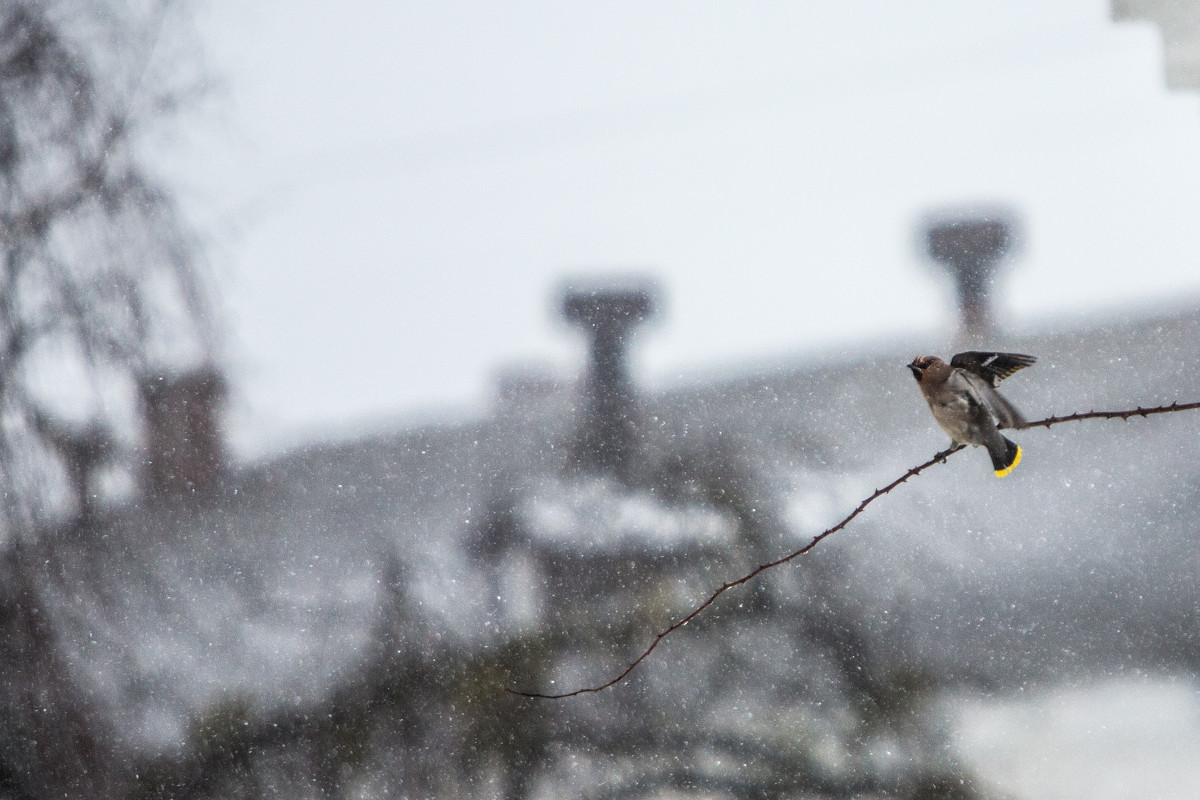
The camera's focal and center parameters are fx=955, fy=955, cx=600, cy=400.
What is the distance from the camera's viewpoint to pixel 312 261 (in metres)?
0.90

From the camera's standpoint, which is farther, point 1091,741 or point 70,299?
point 70,299

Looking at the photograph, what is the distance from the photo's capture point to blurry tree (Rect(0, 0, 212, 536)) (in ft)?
2.99

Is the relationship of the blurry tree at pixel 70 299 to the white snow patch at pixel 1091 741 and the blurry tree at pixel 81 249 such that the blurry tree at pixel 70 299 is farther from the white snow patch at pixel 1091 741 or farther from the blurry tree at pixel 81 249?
the white snow patch at pixel 1091 741

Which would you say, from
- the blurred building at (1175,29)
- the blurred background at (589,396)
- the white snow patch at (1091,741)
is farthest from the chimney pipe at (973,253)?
the white snow patch at (1091,741)

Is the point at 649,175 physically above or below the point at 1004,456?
above

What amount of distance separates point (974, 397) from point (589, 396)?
0.37m

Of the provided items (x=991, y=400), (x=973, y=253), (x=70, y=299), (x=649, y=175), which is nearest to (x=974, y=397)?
(x=991, y=400)

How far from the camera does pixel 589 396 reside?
2.85 ft

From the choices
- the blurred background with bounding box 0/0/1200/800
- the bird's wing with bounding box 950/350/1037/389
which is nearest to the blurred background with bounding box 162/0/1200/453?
the blurred background with bounding box 0/0/1200/800

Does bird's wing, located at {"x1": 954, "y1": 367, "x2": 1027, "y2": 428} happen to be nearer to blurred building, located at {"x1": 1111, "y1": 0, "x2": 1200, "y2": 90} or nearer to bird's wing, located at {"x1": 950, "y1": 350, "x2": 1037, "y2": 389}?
bird's wing, located at {"x1": 950, "y1": 350, "x2": 1037, "y2": 389}

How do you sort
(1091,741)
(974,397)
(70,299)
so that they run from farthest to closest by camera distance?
(70,299)
(1091,741)
(974,397)

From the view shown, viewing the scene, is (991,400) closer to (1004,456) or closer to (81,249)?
(1004,456)

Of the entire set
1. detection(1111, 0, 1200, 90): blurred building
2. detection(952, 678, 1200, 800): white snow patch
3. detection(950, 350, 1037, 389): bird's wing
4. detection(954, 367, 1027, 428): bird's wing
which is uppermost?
detection(1111, 0, 1200, 90): blurred building

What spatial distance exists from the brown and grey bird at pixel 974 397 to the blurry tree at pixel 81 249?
656 mm
